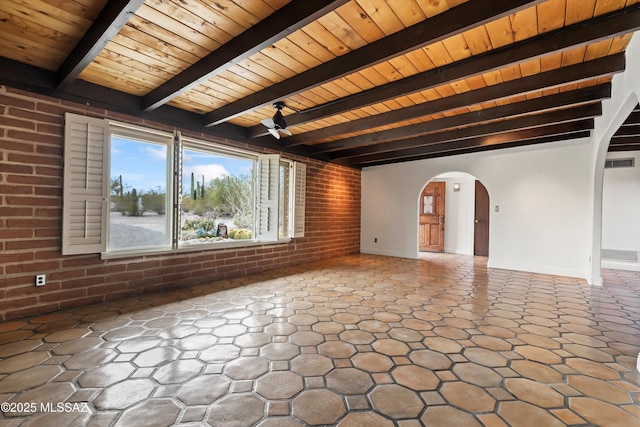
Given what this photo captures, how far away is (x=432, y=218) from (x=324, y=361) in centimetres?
730

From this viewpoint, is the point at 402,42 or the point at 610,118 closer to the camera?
the point at 402,42

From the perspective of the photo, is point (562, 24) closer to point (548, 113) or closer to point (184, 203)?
point (548, 113)

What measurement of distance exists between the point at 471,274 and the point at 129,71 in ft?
19.2

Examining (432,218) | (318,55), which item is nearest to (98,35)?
(318,55)

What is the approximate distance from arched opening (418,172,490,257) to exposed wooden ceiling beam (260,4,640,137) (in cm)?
524

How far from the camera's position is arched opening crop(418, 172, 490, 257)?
774 centimetres

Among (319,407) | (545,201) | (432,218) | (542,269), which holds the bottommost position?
(319,407)

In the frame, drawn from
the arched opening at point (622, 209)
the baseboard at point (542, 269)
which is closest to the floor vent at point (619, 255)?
the arched opening at point (622, 209)

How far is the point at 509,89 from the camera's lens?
2.98m

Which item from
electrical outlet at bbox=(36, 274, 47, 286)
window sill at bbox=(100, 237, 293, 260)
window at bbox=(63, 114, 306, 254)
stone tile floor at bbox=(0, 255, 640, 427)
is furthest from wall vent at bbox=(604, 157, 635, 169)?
electrical outlet at bbox=(36, 274, 47, 286)

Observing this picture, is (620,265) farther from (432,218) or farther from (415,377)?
(415,377)

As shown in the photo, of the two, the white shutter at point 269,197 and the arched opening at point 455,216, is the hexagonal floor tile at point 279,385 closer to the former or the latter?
the white shutter at point 269,197

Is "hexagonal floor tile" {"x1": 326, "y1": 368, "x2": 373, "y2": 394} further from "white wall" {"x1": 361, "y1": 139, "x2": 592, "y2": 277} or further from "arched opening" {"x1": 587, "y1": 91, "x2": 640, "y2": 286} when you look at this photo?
"white wall" {"x1": 361, "y1": 139, "x2": 592, "y2": 277}

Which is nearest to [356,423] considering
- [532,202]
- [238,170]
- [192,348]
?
[192,348]
